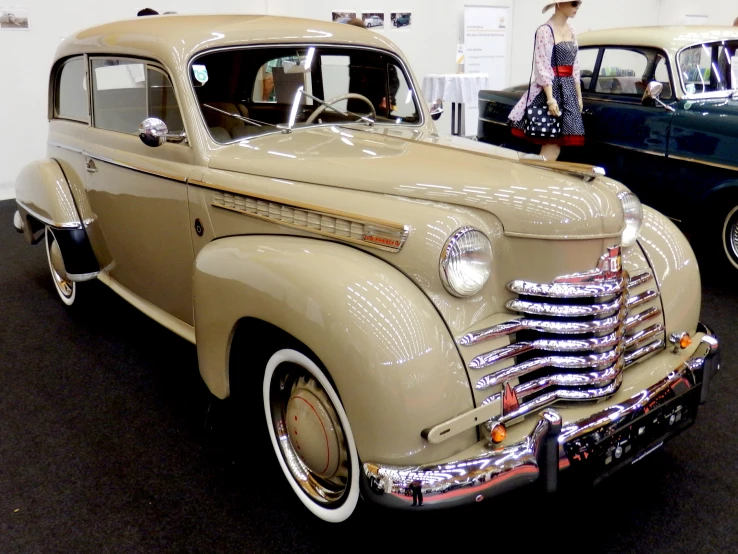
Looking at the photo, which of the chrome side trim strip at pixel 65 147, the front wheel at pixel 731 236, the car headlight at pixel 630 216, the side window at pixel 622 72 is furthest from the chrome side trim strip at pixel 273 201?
the side window at pixel 622 72

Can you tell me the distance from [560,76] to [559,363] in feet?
10.7

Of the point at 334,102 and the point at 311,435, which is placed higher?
the point at 334,102

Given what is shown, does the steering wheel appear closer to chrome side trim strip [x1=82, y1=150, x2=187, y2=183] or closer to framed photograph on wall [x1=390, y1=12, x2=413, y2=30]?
chrome side trim strip [x1=82, y1=150, x2=187, y2=183]

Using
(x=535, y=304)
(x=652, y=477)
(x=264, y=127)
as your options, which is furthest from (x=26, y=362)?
(x=652, y=477)

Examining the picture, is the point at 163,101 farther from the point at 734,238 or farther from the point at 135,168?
the point at 734,238

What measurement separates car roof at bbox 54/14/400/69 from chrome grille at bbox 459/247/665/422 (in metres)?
1.52

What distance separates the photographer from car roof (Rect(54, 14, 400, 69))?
2432mm

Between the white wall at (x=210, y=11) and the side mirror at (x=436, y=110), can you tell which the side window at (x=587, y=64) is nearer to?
the side mirror at (x=436, y=110)

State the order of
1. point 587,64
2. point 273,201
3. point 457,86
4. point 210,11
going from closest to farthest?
1. point 273,201
2. point 587,64
3. point 210,11
4. point 457,86

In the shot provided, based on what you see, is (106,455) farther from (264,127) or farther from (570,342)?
(570,342)

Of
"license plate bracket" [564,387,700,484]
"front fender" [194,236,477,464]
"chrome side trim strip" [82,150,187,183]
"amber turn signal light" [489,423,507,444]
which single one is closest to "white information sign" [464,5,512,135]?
"chrome side trim strip" [82,150,187,183]

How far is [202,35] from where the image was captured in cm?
245

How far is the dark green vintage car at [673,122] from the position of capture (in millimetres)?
4020

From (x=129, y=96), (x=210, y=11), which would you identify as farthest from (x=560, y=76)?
(x=210, y=11)
